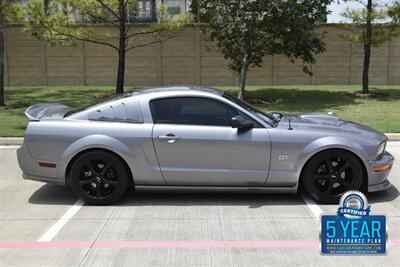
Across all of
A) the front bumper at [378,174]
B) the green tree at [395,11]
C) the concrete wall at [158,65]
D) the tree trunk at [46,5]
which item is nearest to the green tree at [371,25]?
the green tree at [395,11]

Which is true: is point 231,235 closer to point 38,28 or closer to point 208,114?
point 208,114

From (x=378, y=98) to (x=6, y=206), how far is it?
16.2 m

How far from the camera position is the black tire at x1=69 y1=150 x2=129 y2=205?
18.7 ft

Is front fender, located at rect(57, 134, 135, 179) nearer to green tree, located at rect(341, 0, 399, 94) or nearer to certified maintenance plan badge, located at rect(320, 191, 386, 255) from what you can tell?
certified maintenance plan badge, located at rect(320, 191, 386, 255)

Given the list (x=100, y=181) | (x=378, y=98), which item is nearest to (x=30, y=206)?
(x=100, y=181)

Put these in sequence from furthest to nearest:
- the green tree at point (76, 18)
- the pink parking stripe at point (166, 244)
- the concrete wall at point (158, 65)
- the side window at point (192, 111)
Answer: the concrete wall at point (158, 65) < the green tree at point (76, 18) < the side window at point (192, 111) < the pink parking stripe at point (166, 244)

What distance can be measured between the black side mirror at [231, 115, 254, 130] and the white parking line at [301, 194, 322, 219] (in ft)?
3.74

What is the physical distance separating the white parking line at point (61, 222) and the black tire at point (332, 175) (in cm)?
269

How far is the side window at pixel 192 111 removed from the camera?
577 cm

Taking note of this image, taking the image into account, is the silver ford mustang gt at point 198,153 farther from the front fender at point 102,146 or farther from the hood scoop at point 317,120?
the hood scoop at point 317,120

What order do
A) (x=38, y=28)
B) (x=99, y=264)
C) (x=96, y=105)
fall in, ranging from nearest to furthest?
(x=99, y=264), (x=96, y=105), (x=38, y=28)

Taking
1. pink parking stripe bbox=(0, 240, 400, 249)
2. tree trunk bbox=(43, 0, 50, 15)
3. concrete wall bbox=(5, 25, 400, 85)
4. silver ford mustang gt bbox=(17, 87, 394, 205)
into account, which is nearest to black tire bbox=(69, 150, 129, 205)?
silver ford mustang gt bbox=(17, 87, 394, 205)

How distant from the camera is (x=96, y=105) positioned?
6.05m

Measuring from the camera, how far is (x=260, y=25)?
54.0 feet
